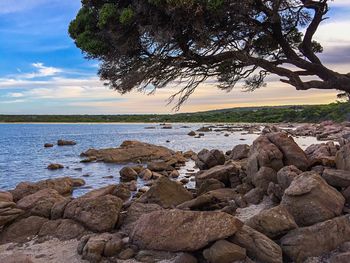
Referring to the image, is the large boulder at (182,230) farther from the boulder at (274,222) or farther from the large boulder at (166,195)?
the large boulder at (166,195)

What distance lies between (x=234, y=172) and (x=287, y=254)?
26.3 ft

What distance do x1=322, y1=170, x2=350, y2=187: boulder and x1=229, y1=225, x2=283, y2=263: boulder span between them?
3.72 m

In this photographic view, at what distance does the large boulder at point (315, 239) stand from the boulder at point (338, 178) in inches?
89.9

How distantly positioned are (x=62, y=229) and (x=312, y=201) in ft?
22.0

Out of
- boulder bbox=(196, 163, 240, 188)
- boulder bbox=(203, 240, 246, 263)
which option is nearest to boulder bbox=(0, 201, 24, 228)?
boulder bbox=(203, 240, 246, 263)

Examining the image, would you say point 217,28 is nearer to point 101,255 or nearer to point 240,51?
point 240,51

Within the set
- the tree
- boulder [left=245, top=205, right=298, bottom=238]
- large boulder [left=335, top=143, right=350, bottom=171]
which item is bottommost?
boulder [left=245, top=205, right=298, bottom=238]

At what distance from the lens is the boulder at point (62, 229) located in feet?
38.3

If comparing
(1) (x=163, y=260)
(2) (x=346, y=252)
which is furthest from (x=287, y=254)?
(1) (x=163, y=260)

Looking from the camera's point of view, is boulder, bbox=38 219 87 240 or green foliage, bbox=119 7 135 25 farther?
boulder, bbox=38 219 87 240

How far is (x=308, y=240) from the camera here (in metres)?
9.14

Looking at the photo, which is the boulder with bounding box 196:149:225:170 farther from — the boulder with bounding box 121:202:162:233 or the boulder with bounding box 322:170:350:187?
the boulder with bounding box 322:170:350:187

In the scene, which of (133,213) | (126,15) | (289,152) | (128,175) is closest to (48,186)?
(128,175)

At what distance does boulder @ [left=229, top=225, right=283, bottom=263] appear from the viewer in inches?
346
